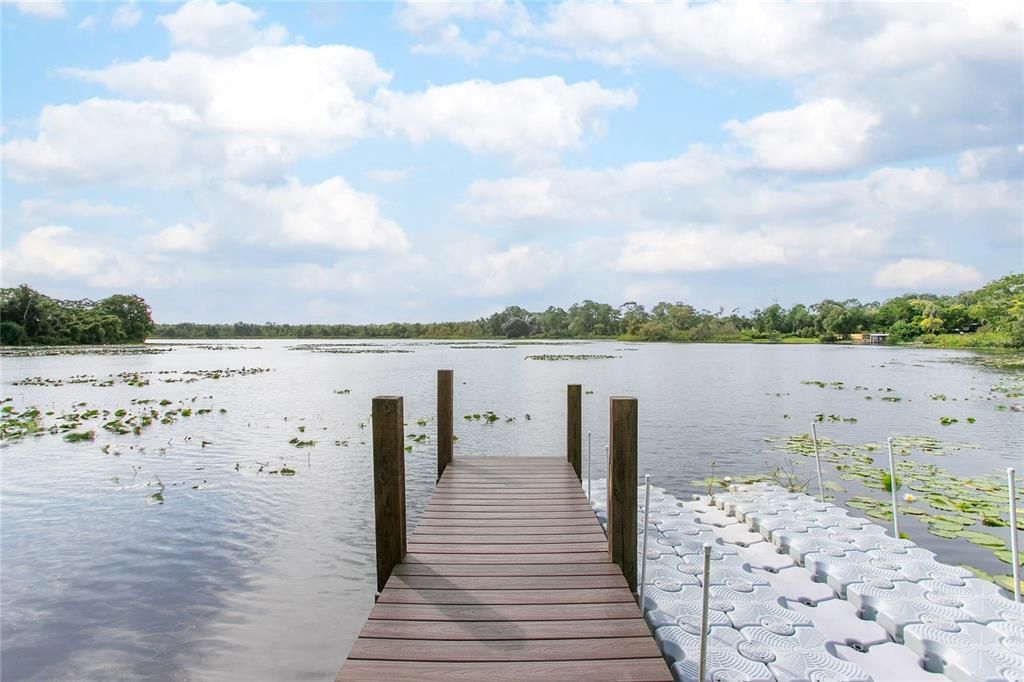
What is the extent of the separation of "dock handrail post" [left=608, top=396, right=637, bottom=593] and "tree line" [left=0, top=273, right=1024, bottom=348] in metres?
47.9

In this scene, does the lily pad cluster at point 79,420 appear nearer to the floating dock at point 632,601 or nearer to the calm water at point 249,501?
the calm water at point 249,501

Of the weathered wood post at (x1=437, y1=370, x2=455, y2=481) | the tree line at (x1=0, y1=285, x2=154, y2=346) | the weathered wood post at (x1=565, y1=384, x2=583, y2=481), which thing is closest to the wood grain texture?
the weathered wood post at (x1=565, y1=384, x2=583, y2=481)

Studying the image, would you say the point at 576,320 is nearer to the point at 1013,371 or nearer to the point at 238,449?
the point at 1013,371

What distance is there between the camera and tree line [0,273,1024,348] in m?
51.0

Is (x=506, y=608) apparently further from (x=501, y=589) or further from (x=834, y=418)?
(x=834, y=418)

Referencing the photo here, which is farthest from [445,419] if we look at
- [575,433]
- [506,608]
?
[506,608]

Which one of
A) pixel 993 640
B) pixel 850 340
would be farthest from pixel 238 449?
pixel 850 340

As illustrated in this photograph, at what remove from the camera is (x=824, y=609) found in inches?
158

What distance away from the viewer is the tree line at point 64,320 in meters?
51.0

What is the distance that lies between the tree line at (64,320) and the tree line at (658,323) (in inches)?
3.3

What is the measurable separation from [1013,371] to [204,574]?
110ft

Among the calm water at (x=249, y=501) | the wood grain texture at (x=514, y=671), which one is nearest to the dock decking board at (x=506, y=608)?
the wood grain texture at (x=514, y=671)

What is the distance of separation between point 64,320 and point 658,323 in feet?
225

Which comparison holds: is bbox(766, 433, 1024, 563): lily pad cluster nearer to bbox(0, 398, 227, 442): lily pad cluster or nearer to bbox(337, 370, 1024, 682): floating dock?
bbox(337, 370, 1024, 682): floating dock
